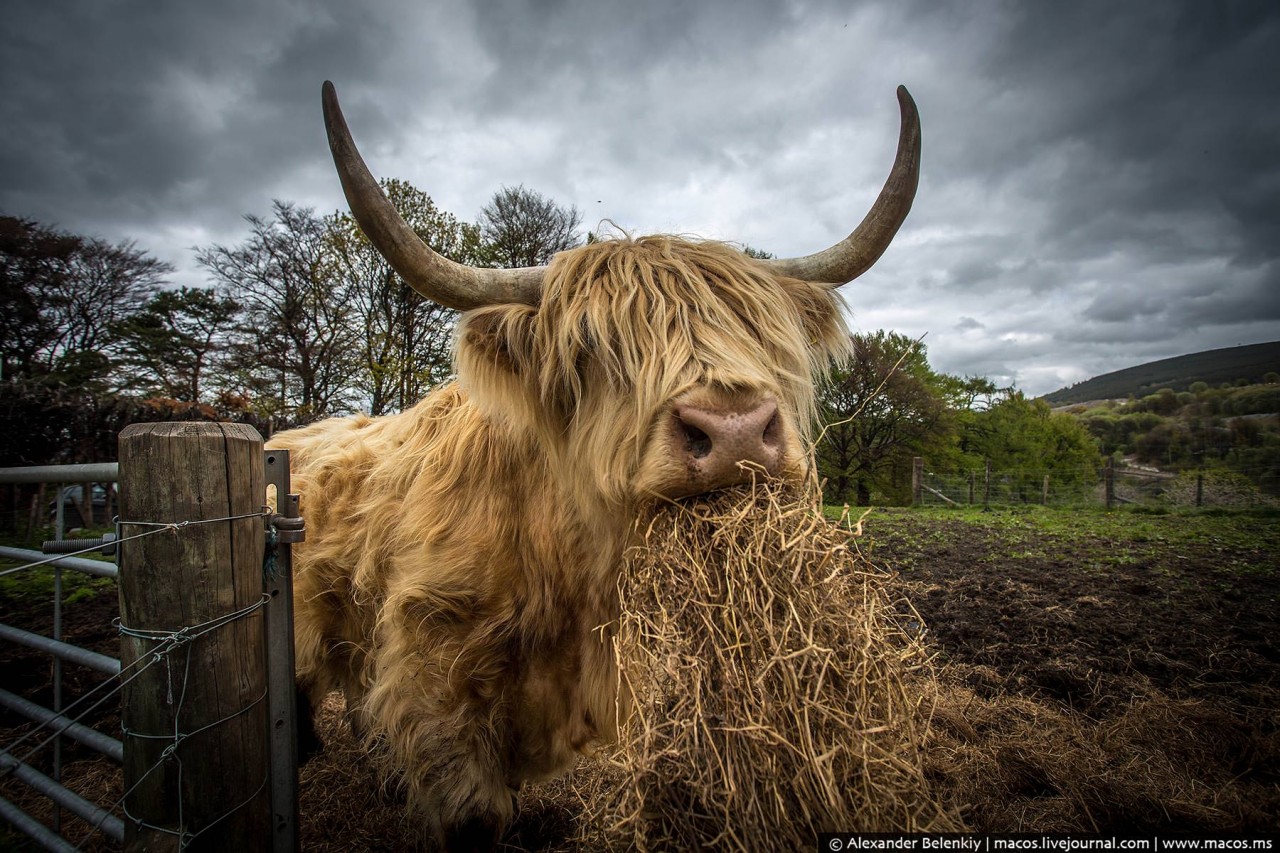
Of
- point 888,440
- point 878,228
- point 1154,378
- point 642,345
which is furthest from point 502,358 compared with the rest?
point 1154,378

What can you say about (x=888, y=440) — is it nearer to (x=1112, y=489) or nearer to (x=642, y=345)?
(x=1112, y=489)

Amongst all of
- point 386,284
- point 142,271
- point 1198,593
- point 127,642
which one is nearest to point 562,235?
point 386,284

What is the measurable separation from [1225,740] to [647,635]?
327 centimetres

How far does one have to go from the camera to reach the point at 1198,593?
5164mm

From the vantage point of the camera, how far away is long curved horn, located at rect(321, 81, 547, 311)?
164 centimetres

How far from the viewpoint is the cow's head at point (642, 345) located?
57.9 inches

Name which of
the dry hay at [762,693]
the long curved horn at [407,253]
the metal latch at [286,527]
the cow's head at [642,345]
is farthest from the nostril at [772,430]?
the metal latch at [286,527]

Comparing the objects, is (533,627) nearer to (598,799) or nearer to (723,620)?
(723,620)

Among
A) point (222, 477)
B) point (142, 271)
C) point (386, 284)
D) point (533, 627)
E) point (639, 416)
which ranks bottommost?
point (533, 627)

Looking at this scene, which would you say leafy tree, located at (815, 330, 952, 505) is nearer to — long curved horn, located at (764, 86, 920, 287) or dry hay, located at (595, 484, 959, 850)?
long curved horn, located at (764, 86, 920, 287)

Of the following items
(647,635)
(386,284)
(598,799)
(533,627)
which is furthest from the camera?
(386,284)

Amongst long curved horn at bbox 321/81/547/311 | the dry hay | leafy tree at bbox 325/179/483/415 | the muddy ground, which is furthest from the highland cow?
leafy tree at bbox 325/179/483/415

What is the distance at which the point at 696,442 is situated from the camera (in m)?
1.47

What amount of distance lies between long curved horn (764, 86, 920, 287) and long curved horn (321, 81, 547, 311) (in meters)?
1.07
